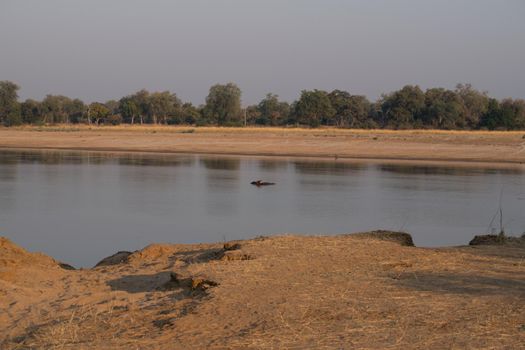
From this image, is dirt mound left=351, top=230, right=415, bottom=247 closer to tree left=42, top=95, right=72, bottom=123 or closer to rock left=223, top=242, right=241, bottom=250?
rock left=223, top=242, right=241, bottom=250

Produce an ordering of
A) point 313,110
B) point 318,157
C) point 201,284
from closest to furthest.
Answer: point 201,284 → point 318,157 → point 313,110

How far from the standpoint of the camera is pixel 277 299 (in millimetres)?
6922

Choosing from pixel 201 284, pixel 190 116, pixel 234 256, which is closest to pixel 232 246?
pixel 234 256

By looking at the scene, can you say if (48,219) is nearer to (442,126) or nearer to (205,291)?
(205,291)

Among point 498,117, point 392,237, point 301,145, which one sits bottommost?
point 301,145

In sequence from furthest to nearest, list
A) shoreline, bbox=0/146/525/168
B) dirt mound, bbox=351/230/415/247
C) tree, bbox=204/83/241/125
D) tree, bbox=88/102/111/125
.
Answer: tree, bbox=88/102/111/125 → tree, bbox=204/83/241/125 → shoreline, bbox=0/146/525/168 → dirt mound, bbox=351/230/415/247

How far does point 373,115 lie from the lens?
7988 centimetres

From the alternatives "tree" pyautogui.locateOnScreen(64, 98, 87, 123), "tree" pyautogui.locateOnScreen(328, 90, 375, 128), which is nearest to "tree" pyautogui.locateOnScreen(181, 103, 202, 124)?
"tree" pyautogui.locateOnScreen(64, 98, 87, 123)

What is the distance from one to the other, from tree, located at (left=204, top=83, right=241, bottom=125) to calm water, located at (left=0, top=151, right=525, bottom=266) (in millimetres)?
48888

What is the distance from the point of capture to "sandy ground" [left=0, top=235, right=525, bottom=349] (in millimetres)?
5777

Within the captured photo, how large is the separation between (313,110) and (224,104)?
11883 millimetres

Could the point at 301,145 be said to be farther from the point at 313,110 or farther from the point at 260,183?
the point at 313,110

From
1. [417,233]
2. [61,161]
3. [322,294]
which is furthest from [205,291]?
[61,161]

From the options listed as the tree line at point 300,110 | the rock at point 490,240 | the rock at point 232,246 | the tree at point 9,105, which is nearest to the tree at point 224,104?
A: the tree line at point 300,110
